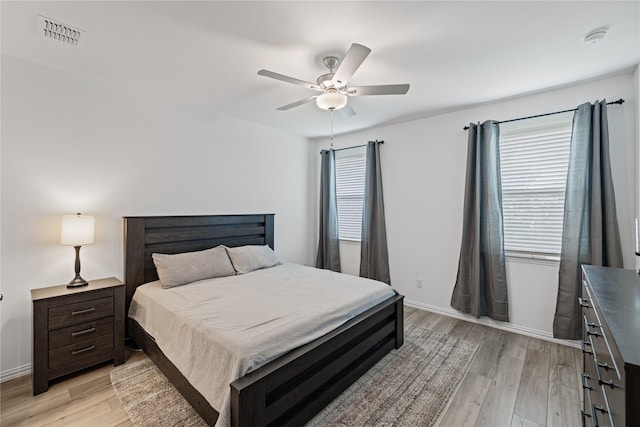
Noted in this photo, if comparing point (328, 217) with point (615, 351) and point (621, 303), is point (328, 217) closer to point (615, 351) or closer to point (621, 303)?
point (621, 303)

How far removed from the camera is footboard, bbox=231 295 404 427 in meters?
1.44

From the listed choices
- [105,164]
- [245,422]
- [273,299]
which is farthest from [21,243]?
[245,422]

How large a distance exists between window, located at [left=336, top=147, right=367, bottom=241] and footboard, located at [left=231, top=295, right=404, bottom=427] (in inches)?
82.3

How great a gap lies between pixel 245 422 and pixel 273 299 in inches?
38.9

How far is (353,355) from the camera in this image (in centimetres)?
214

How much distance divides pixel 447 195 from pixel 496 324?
1.60 m

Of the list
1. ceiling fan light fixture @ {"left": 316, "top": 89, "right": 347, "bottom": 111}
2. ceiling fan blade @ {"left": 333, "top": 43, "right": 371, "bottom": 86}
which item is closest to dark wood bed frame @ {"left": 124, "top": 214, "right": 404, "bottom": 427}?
ceiling fan light fixture @ {"left": 316, "top": 89, "right": 347, "bottom": 111}

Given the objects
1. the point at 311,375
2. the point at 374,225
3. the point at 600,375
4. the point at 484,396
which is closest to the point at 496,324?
the point at 484,396

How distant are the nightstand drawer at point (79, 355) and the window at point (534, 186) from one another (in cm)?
408

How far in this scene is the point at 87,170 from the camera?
2594 mm

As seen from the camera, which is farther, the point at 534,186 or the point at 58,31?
the point at 534,186

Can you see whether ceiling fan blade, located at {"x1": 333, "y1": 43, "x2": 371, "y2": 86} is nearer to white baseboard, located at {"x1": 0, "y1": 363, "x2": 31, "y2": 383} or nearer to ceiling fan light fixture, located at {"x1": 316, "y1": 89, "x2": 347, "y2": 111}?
ceiling fan light fixture, located at {"x1": 316, "y1": 89, "x2": 347, "y2": 111}

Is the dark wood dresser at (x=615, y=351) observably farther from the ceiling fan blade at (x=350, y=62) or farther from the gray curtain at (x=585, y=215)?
the ceiling fan blade at (x=350, y=62)

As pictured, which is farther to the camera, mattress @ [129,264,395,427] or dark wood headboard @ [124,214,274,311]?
dark wood headboard @ [124,214,274,311]
